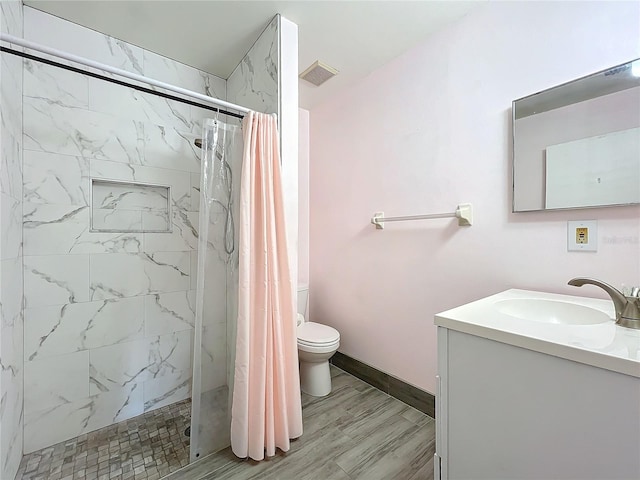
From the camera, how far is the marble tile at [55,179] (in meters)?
1.47

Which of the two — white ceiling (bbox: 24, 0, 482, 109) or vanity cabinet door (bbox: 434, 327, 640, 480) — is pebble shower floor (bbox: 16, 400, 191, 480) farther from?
white ceiling (bbox: 24, 0, 482, 109)

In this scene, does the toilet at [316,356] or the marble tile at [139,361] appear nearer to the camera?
the marble tile at [139,361]

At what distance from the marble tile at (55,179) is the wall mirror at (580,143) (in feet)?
7.86

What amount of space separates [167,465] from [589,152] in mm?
2450

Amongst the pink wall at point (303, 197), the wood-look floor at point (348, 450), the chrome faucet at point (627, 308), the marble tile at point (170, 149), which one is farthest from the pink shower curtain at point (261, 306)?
the chrome faucet at point (627, 308)

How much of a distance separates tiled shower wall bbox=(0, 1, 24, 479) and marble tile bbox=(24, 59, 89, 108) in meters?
0.07

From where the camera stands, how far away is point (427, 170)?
5.70 feet

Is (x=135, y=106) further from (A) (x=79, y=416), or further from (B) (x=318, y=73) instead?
(A) (x=79, y=416)

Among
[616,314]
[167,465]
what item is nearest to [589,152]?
[616,314]

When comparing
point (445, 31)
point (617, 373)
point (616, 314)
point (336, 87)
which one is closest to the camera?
point (617, 373)

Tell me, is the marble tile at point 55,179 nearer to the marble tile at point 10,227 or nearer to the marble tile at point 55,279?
the marble tile at point 10,227

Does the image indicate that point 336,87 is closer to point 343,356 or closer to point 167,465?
point 343,356

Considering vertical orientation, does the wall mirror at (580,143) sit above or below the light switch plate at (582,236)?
above

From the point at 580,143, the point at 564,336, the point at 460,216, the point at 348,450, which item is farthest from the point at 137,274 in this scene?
the point at 580,143
